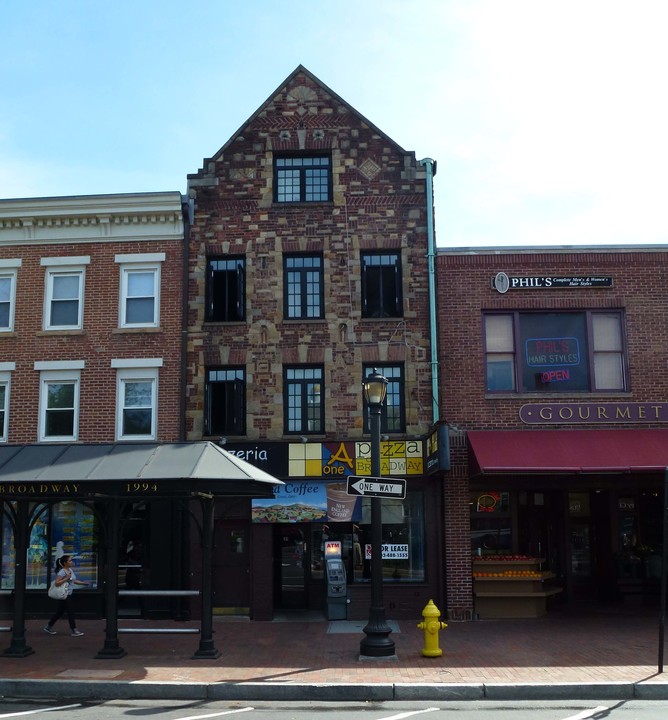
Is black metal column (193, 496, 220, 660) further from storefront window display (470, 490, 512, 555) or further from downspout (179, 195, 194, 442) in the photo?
storefront window display (470, 490, 512, 555)

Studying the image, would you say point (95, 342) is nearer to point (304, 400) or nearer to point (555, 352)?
point (304, 400)

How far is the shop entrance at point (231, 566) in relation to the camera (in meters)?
18.0

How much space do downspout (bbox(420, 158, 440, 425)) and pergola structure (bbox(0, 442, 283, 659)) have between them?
547 cm

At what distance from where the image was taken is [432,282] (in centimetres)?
1828

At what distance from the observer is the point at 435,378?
17844 millimetres

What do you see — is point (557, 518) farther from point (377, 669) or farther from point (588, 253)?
point (377, 669)

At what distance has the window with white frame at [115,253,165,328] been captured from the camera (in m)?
18.9

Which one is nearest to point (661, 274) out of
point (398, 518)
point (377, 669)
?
point (398, 518)

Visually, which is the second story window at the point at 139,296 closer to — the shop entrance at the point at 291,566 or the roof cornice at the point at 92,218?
the roof cornice at the point at 92,218

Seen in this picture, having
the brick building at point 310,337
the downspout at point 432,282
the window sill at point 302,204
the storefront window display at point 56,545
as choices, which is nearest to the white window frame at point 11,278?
the brick building at point 310,337

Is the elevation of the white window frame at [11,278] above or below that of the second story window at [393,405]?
above

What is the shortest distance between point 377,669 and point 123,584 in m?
8.16

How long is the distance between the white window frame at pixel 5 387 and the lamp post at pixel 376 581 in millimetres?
9794

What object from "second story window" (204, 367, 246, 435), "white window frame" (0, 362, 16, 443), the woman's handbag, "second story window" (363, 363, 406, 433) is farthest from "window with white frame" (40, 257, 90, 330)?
"second story window" (363, 363, 406, 433)
